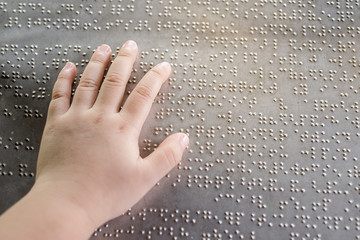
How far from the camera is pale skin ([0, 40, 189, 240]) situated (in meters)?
0.41

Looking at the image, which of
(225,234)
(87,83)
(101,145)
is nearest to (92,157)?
(101,145)

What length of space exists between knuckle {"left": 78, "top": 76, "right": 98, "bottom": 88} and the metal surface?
59 mm

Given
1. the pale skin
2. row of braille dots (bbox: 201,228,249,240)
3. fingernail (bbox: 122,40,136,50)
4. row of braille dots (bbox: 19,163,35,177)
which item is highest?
fingernail (bbox: 122,40,136,50)

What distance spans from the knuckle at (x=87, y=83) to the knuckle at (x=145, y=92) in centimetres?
6

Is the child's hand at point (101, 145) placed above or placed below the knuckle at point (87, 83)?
below

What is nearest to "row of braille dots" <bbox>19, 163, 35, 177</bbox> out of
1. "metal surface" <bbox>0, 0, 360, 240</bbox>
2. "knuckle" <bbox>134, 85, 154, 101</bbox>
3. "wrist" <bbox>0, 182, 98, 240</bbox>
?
"metal surface" <bbox>0, 0, 360, 240</bbox>

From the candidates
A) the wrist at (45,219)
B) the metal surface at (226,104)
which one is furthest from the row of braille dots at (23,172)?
the wrist at (45,219)

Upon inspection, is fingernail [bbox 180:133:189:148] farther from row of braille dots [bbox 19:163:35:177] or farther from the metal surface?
row of braille dots [bbox 19:163:35:177]

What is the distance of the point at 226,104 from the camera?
0.56m

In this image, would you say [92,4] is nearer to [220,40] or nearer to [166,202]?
[220,40]

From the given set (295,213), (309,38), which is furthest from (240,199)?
(309,38)

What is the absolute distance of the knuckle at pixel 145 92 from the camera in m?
0.51

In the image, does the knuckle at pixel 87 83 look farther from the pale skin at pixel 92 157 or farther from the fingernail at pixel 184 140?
the fingernail at pixel 184 140

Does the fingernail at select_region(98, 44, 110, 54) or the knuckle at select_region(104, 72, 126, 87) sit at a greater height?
the fingernail at select_region(98, 44, 110, 54)
